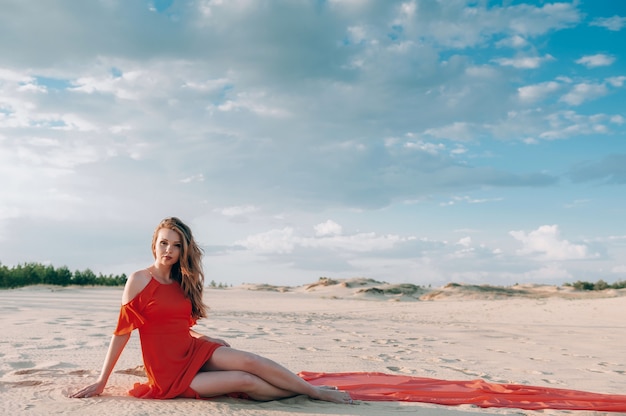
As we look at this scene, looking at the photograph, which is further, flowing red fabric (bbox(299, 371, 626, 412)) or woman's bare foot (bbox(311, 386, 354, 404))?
flowing red fabric (bbox(299, 371, 626, 412))

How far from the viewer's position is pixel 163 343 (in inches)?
169

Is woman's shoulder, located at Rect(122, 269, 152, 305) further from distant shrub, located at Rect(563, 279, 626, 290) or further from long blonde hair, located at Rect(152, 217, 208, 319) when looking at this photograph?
distant shrub, located at Rect(563, 279, 626, 290)

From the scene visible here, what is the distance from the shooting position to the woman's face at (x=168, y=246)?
4382 mm

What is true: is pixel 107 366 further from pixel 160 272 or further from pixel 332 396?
pixel 332 396

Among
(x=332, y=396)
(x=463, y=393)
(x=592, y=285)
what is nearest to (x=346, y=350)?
(x=463, y=393)

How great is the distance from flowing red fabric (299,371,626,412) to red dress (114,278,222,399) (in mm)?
1331

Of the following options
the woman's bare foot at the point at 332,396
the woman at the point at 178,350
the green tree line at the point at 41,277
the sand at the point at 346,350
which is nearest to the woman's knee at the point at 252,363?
Result: the woman at the point at 178,350

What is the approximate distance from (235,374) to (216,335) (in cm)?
426

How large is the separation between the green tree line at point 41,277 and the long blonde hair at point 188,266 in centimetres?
1754

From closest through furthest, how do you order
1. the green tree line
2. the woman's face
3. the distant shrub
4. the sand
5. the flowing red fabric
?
the sand → the woman's face → the flowing red fabric → the green tree line → the distant shrub

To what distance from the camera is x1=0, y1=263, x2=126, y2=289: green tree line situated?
65.2ft

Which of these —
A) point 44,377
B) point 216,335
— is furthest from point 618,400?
point 216,335

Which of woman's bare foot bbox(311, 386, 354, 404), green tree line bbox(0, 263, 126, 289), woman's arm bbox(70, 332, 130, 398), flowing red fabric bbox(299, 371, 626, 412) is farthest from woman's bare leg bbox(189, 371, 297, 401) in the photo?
green tree line bbox(0, 263, 126, 289)

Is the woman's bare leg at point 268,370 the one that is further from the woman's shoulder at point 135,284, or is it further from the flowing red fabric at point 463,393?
the woman's shoulder at point 135,284
